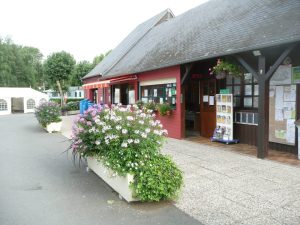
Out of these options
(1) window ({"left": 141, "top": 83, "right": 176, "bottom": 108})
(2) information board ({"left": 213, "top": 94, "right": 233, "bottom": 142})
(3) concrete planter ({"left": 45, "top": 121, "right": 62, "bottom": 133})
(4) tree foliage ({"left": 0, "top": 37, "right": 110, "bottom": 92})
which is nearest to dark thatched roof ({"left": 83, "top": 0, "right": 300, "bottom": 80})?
(1) window ({"left": 141, "top": 83, "right": 176, "bottom": 108})

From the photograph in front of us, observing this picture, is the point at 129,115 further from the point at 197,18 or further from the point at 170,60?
the point at 197,18

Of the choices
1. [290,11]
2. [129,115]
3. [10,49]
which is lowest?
[129,115]

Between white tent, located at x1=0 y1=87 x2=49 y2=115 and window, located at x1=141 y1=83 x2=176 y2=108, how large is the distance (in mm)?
24720

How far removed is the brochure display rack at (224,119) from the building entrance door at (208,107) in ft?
2.90

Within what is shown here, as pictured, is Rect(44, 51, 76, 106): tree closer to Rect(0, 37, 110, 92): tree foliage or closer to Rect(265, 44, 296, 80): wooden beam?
Rect(0, 37, 110, 92): tree foliage

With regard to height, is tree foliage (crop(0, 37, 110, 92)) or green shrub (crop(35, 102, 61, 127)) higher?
tree foliage (crop(0, 37, 110, 92))

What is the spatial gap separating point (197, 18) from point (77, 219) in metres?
12.2

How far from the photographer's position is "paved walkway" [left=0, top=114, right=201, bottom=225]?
4.34 metres

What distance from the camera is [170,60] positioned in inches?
458

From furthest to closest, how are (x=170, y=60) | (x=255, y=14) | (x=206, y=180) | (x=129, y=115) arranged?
(x=170, y=60)
(x=255, y=14)
(x=206, y=180)
(x=129, y=115)

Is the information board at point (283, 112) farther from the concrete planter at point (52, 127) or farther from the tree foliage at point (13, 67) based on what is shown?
the tree foliage at point (13, 67)

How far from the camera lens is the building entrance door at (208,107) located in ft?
37.2

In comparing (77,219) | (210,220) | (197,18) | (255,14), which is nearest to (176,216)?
(210,220)

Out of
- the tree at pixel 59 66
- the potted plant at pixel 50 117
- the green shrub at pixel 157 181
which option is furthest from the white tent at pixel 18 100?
the green shrub at pixel 157 181
